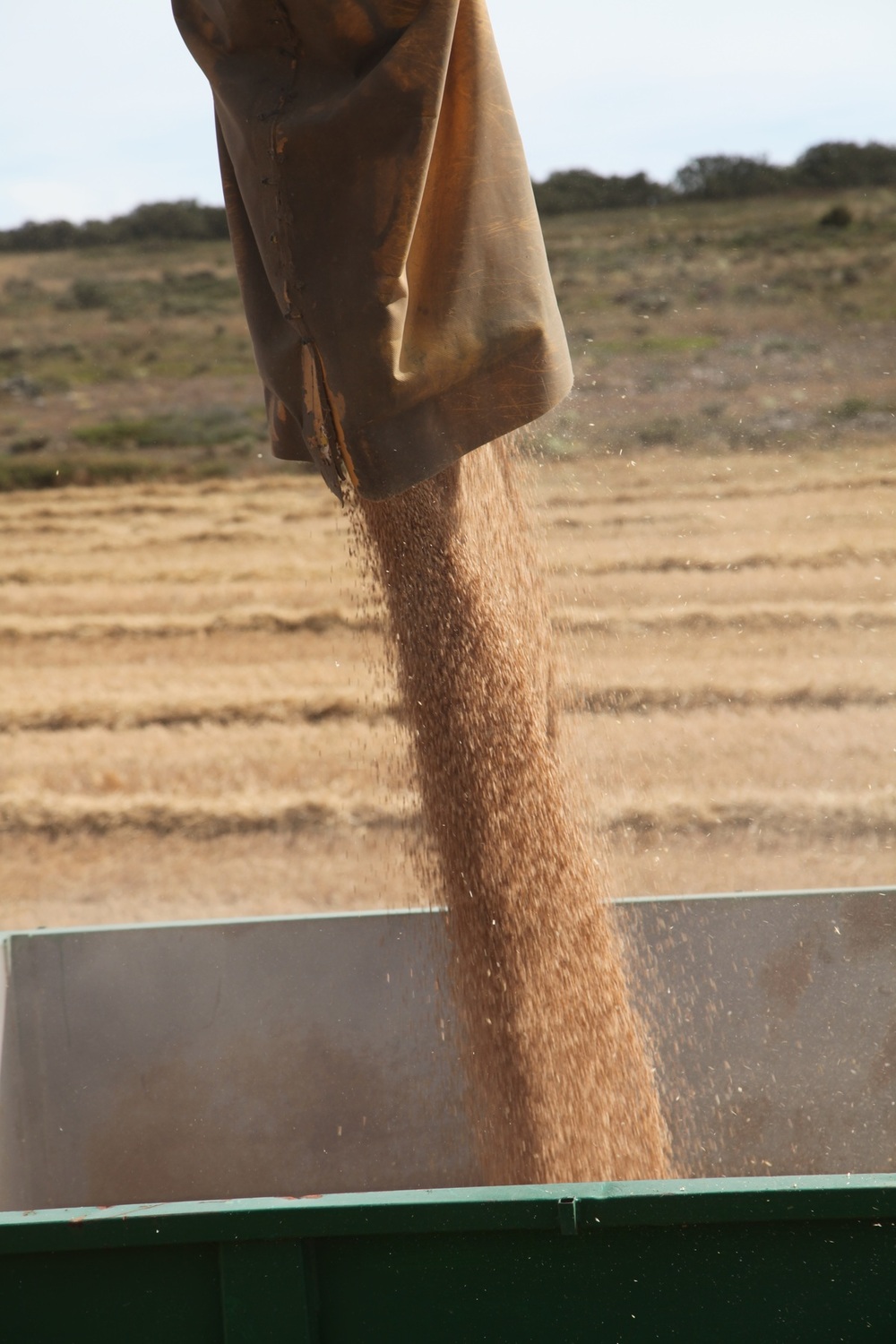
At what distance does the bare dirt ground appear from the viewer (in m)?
4.84

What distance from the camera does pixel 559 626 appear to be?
282 centimetres

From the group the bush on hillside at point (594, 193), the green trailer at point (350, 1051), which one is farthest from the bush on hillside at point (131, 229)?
the green trailer at point (350, 1051)

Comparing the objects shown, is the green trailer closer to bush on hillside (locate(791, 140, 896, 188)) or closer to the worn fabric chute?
the worn fabric chute

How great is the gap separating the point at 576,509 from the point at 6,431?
783cm

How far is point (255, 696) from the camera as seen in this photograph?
22.5 ft

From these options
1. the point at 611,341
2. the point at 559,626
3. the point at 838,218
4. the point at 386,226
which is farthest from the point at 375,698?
the point at 838,218

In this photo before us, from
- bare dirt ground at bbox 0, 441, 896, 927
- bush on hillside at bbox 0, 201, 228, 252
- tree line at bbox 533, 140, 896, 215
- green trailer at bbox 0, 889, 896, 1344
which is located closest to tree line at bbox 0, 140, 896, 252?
tree line at bbox 533, 140, 896, 215

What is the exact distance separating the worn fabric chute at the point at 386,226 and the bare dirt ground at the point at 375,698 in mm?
475

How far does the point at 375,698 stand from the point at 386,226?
5.09m

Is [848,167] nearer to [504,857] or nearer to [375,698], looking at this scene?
[375,698]

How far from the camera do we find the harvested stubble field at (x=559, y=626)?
4969 millimetres

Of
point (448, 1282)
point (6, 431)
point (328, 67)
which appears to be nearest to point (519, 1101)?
point (448, 1282)

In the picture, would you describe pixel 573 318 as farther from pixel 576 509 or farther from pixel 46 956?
pixel 46 956

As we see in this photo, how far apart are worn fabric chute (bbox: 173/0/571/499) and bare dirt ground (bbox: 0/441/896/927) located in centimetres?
47
